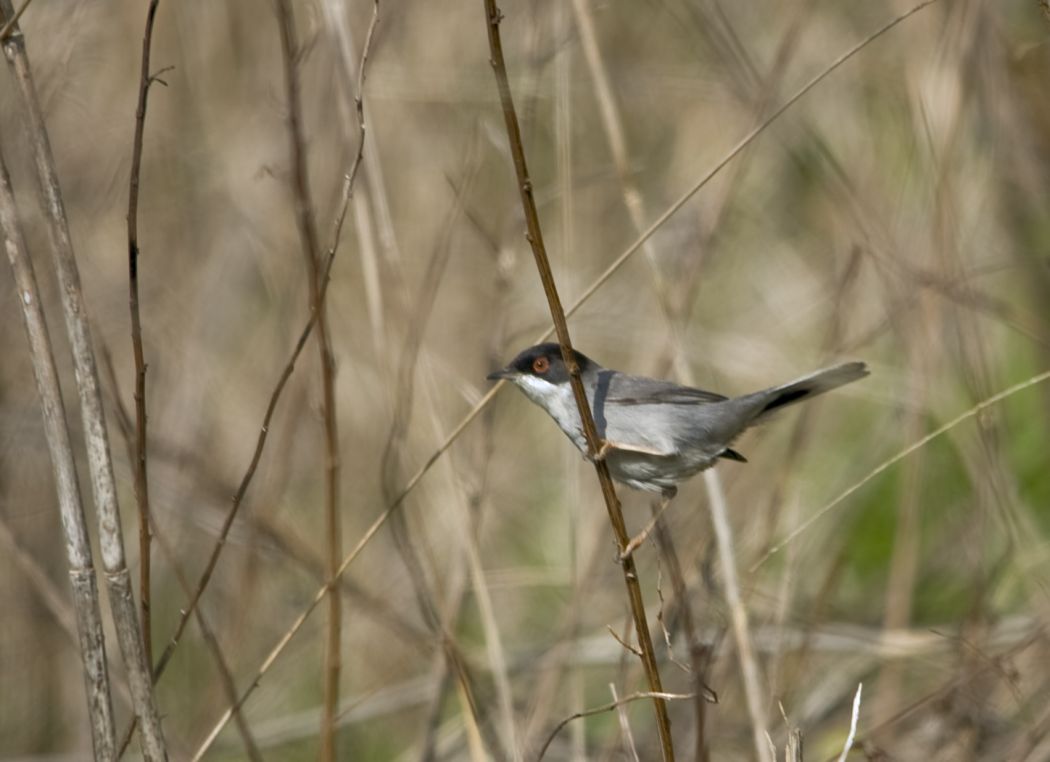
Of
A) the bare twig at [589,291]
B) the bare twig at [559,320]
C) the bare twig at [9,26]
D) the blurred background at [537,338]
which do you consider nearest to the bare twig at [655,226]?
the bare twig at [589,291]

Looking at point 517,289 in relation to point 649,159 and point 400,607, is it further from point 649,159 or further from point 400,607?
point 400,607

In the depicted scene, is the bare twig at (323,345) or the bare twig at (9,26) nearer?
the bare twig at (9,26)

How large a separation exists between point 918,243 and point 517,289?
2428 mm

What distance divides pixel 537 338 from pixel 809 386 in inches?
54.7

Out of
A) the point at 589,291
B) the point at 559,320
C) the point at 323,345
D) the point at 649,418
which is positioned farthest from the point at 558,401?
the point at 559,320

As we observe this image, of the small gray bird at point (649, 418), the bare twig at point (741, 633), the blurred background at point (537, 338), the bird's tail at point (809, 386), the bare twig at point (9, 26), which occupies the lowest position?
the bare twig at point (741, 633)

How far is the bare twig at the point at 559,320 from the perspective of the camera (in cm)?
221

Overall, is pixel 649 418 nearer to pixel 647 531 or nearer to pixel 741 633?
pixel 647 531

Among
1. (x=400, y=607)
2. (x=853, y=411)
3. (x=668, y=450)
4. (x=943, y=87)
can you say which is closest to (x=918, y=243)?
(x=943, y=87)

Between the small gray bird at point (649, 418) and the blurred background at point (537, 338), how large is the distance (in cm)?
35

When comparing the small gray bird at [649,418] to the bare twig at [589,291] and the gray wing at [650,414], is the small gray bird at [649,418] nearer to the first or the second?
the gray wing at [650,414]

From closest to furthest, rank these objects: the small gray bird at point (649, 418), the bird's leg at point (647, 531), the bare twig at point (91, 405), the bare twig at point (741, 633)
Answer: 1. the bare twig at point (91, 405)
2. the bird's leg at point (647, 531)
3. the bare twig at point (741, 633)
4. the small gray bird at point (649, 418)

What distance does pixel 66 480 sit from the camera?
2400 millimetres

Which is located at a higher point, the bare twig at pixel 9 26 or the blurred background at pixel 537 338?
the blurred background at pixel 537 338
